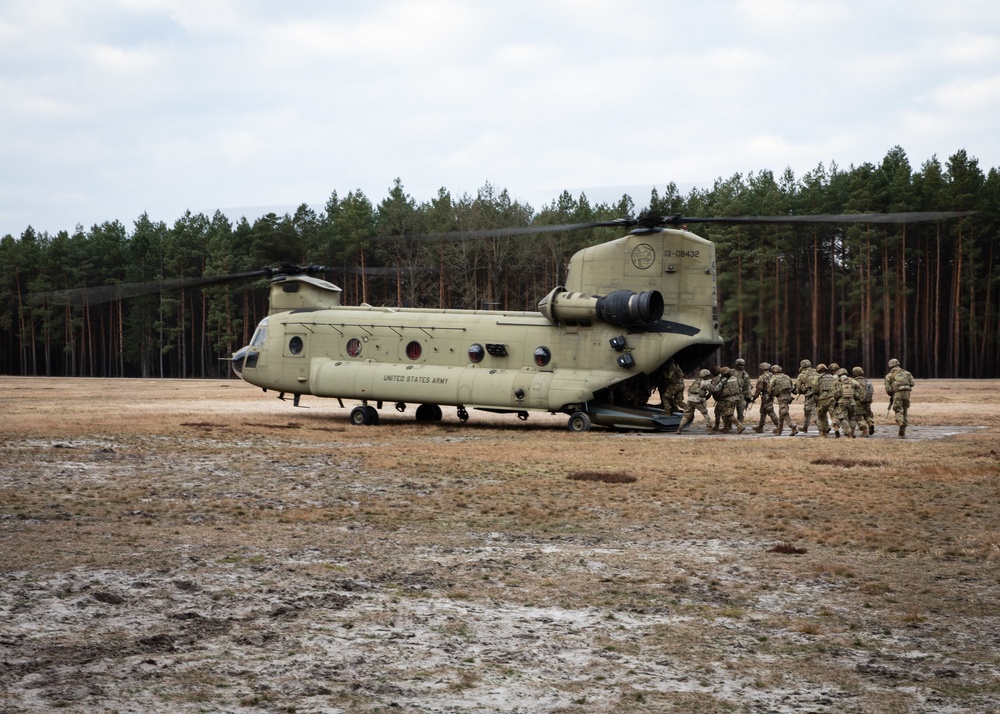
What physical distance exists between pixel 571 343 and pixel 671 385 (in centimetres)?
263

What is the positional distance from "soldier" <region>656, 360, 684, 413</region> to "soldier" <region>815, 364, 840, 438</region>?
3.23 meters

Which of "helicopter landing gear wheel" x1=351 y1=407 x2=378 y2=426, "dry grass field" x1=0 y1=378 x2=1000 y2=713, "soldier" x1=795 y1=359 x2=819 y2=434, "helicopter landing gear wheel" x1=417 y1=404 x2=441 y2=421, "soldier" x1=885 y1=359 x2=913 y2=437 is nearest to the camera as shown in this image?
"dry grass field" x1=0 y1=378 x2=1000 y2=713

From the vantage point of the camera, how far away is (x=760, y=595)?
7617 millimetres

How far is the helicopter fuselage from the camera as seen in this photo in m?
21.3

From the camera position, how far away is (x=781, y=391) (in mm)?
21219

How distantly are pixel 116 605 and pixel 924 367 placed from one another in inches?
1908

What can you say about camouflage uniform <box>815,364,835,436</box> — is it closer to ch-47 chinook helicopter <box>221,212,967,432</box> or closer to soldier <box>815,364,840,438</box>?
soldier <box>815,364,840,438</box>

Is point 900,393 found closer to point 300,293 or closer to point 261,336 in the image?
point 300,293

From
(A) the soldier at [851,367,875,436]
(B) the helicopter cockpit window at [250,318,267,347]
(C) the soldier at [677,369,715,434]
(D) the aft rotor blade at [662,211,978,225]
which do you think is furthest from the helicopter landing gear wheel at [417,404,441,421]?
(A) the soldier at [851,367,875,436]

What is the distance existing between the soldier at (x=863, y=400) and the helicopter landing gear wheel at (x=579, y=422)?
586 centimetres

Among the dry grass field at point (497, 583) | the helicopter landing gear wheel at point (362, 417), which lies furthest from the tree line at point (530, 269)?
the dry grass field at point (497, 583)

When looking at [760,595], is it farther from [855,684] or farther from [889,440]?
[889,440]

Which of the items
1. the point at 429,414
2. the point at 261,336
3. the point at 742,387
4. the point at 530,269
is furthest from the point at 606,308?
the point at 530,269

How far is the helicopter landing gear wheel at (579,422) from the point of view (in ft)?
70.5
